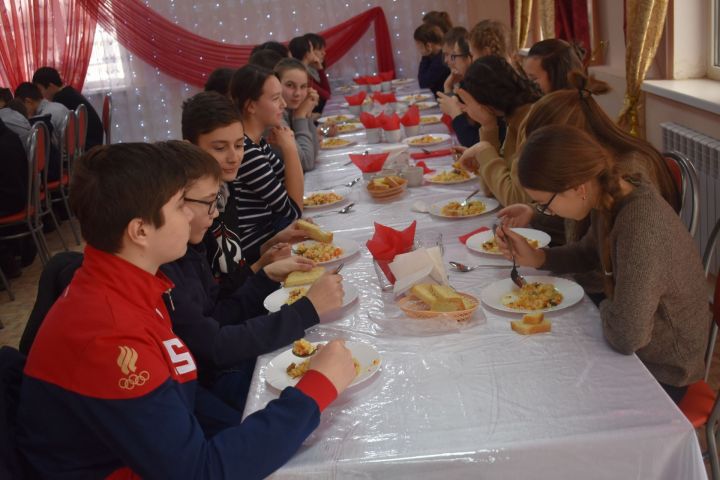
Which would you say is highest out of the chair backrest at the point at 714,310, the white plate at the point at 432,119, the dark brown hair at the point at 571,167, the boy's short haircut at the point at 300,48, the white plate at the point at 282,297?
the boy's short haircut at the point at 300,48

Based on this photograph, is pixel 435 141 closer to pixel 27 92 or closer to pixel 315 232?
pixel 315 232

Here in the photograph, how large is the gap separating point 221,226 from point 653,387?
133cm

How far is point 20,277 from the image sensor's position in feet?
15.7

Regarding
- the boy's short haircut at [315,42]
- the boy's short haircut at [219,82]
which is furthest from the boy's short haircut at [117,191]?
the boy's short haircut at [315,42]

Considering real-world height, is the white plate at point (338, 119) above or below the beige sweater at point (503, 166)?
below

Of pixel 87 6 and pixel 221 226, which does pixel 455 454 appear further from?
pixel 87 6

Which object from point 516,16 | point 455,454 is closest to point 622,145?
point 455,454

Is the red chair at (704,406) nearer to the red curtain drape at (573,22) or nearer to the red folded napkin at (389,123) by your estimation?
the red folded napkin at (389,123)

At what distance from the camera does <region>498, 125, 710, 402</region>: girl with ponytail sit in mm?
1344

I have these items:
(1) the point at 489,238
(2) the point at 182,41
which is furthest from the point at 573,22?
(2) the point at 182,41

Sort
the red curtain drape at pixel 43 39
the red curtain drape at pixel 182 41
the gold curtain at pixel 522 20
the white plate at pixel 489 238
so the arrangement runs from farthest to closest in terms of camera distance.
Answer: the red curtain drape at pixel 182 41
the red curtain drape at pixel 43 39
the gold curtain at pixel 522 20
the white plate at pixel 489 238

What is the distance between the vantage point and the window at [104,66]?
7.77 meters

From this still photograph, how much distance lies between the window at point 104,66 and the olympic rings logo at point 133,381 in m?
7.40

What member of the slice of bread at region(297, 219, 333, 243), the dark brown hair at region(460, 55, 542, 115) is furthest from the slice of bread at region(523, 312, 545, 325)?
the dark brown hair at region(460, 55, 542, 115)
